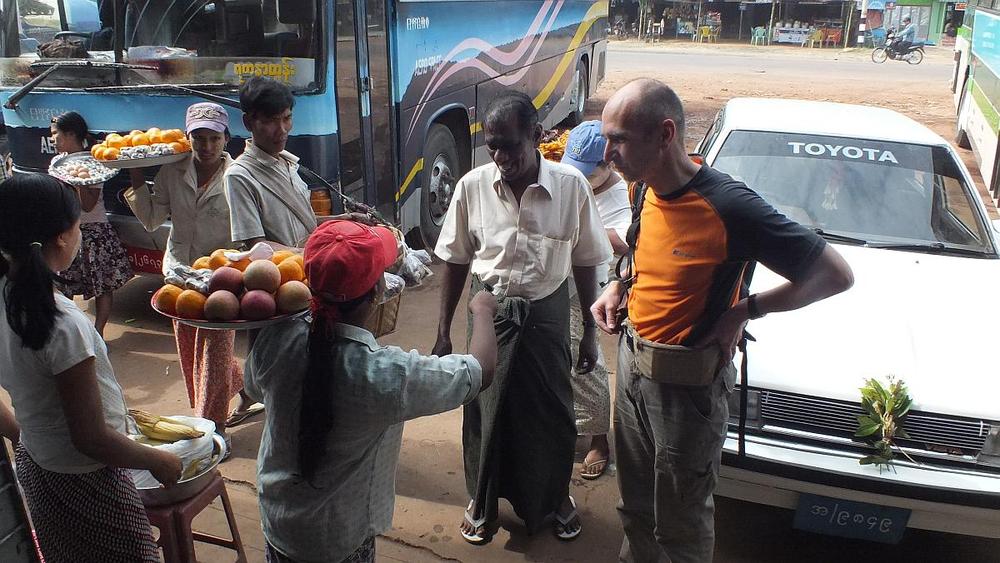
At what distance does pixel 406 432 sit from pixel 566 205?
5.91 feet

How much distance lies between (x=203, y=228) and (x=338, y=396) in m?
2.25

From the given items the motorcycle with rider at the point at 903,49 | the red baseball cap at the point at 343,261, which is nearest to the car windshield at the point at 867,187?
the red baseball cap at the point at 343,261

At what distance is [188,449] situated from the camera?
2432mm

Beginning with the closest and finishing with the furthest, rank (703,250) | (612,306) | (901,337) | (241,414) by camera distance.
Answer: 1. (703,250)
2. (612,306)
3. (901,337)
4. (241,414)

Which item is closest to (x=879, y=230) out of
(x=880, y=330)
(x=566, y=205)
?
(x=880, y=330)

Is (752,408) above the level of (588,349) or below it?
below

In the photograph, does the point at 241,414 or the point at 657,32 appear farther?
the point at 657,32

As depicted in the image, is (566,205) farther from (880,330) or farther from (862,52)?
(862,52)

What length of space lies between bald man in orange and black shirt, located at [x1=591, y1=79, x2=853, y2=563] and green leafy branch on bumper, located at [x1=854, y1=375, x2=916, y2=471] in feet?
2.19

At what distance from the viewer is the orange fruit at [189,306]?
190 centimetres

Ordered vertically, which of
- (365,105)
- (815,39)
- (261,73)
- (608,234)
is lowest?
(608,234)

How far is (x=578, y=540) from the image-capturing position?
10.3 feet

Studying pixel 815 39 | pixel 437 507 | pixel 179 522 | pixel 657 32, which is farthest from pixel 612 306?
pixel 657 32

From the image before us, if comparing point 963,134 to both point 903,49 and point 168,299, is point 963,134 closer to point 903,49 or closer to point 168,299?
point 168,299
